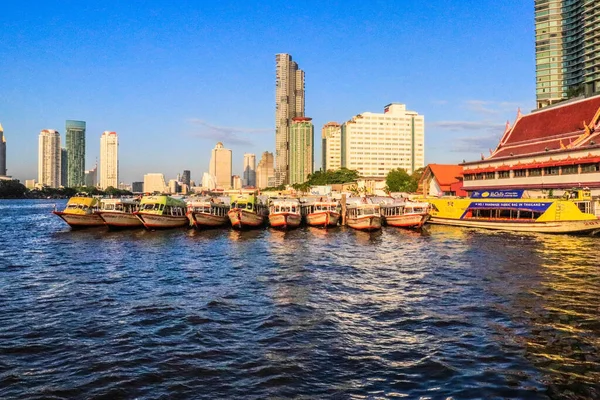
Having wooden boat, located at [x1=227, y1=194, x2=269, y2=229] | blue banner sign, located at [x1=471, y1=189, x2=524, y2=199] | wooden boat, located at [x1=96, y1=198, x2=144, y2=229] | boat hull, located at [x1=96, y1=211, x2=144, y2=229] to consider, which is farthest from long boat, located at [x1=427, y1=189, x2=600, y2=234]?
boat hull, located at [x1=96, y1=211, x2=144, y2=229]

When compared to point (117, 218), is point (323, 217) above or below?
above

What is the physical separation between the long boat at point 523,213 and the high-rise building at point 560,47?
95.8m

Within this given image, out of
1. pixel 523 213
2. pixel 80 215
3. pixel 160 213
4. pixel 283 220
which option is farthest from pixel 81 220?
pixel 523 213

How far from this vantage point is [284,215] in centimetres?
5469

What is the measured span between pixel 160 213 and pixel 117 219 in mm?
5036

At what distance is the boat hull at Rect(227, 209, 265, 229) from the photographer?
2147 inches

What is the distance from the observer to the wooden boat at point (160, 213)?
54.0 meters

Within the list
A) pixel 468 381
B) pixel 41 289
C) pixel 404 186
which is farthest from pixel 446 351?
pixel 404 186

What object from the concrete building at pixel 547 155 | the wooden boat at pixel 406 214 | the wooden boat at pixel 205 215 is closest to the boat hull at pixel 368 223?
the wooden boat at pixel 406 214

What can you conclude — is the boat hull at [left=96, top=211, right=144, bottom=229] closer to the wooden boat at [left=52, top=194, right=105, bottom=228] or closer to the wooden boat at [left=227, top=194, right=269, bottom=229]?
the wooden boat at [left=52, top=194, right=105, bottom=228]

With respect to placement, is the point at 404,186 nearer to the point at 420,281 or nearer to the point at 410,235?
the point at 410,235

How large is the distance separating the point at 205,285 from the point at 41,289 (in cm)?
852

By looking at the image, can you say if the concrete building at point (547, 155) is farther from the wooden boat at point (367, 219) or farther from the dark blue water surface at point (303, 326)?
the dark blue water surface at point (303, 326)

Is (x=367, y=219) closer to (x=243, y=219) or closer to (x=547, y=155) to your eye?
(x=243, y=219)
